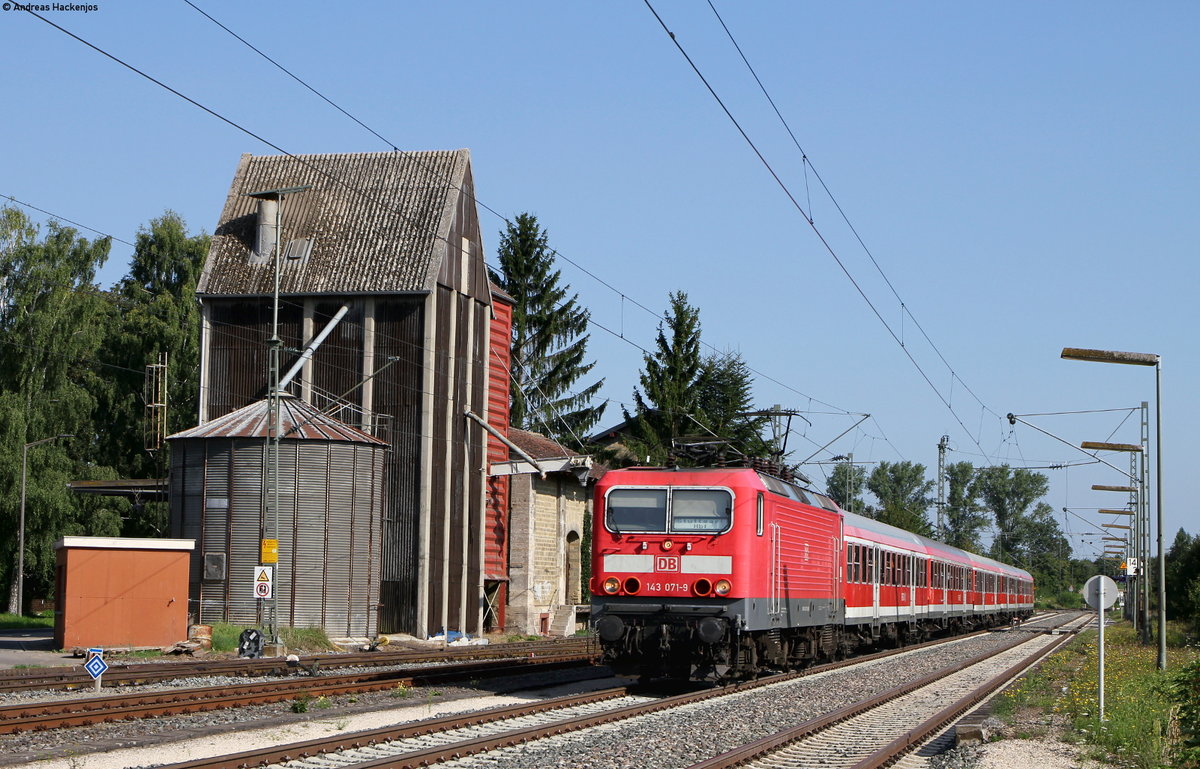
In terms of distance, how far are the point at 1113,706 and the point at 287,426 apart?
945 inches

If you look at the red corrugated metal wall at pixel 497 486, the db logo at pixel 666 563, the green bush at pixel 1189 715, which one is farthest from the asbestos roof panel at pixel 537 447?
the green bush at pixel 1189 715

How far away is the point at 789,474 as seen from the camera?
26.0 m

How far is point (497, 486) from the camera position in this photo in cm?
4322

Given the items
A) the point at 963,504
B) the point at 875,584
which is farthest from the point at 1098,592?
the point at 963,504

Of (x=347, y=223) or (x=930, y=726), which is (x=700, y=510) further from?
(x=347, y=223)

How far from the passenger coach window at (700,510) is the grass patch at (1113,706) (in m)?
4.72

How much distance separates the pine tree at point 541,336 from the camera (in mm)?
Result: 62125

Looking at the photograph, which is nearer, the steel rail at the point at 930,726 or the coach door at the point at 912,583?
the steel rail at the point at 930,726

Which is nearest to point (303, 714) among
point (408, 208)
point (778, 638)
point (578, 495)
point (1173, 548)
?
point (778, 638)

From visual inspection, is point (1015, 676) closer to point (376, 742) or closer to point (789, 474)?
point (789, 474)

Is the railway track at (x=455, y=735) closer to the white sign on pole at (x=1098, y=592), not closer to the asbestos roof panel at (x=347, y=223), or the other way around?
the white sign on pole at (x=1098, y=592)

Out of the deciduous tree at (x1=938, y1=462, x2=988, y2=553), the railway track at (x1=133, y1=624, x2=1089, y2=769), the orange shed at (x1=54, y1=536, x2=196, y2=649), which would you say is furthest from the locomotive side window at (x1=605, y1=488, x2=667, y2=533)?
the deciduous tree at (x1=938, y1=462, x2=988, y2=553)

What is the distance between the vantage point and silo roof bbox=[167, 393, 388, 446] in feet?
114

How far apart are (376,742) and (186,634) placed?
18503mm
